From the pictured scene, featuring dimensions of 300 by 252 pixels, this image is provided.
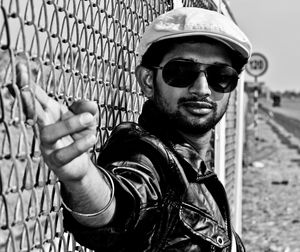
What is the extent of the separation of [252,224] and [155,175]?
29.5 feet

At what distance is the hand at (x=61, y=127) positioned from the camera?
5.37 ft

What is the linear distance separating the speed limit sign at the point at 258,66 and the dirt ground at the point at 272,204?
233 centimetres

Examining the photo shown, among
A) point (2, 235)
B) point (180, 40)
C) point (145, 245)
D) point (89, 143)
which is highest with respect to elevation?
point (180, 40)

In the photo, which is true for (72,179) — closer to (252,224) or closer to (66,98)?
(66,98)

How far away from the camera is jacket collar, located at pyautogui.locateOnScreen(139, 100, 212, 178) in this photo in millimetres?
2443

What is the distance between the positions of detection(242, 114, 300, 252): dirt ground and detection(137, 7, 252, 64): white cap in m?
6.77

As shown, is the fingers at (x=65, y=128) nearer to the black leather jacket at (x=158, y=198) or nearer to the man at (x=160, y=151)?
the man at (x=160, y=151)

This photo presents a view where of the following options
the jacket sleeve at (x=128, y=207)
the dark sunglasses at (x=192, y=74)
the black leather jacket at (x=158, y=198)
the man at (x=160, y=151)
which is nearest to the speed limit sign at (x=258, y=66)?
the man at (x=160, y=151)

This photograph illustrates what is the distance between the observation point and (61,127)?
64.2 inches

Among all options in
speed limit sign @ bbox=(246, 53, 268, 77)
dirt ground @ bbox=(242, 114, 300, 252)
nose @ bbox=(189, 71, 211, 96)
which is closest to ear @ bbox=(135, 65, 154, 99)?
→ nose @ bbox=(189, 71, 211, 96)

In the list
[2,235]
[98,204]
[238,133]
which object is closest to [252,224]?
[238,133]

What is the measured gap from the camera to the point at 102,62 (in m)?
2.91

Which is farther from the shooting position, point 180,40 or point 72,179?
point 180,40

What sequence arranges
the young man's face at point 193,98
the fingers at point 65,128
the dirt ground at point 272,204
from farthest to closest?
the dirt ground at point 272,204 → the young man's face at point 193,98 → the fingers at point 65,128
